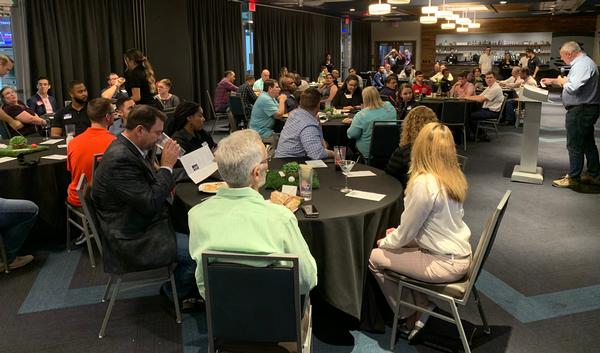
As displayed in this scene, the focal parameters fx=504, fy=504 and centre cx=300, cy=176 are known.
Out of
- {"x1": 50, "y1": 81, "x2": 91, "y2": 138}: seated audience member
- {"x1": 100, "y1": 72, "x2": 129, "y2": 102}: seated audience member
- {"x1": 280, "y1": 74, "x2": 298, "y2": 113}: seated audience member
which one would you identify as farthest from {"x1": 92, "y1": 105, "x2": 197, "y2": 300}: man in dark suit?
{"x1": 280, "y1": 74, "x2": 298, "y2": 113}: seated audience member

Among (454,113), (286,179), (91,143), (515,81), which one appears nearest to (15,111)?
(91,143)

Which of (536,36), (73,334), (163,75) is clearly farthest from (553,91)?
(73,334)

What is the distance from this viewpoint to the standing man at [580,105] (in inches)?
211

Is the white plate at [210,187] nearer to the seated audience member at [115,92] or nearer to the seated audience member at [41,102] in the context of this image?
the seated audience member at [115,92]

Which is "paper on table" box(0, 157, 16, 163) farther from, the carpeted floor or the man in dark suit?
the man in dark suit

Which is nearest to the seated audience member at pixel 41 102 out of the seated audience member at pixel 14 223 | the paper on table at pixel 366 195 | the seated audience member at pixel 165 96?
the seated audience member at pixel 165 96

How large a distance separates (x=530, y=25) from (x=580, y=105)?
579 inches

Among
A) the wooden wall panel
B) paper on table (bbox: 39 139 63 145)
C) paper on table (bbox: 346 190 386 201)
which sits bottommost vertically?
paper on table (bbox: 346 190 386 201)

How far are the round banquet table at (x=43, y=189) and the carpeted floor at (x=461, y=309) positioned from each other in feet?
0.84

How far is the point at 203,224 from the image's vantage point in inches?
70.9

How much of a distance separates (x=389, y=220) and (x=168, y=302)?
4.82 ft

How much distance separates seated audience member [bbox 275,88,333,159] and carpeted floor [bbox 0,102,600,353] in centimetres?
142

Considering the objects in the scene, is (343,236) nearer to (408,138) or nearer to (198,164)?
(198,164)

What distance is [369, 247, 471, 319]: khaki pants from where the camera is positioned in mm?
2398
